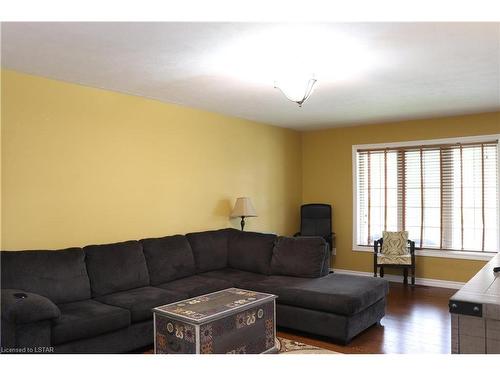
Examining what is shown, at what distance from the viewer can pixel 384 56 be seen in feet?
10.3

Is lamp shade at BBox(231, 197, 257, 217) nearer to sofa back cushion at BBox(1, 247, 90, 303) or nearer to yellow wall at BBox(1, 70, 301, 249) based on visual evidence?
yellow wall at BBox(1, 70, 301, 249)

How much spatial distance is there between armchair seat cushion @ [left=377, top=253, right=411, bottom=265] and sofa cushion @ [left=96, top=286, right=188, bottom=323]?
323 centimetres

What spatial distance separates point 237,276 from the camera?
4605 millimetres

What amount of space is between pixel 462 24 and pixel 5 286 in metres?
3.72

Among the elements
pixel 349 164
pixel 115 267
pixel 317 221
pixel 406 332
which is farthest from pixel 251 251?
pixel 349 164

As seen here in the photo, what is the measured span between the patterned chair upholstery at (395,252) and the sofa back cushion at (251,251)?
1.86 meters

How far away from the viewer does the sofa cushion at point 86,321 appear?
2.88 m

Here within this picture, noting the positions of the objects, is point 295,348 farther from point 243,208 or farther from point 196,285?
point 243,208

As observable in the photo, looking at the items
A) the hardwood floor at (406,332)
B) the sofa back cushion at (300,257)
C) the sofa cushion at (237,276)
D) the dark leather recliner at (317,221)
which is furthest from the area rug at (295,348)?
the dark leather recliner at (317,221)

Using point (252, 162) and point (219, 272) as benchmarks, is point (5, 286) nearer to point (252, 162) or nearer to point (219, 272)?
point (219, 272)

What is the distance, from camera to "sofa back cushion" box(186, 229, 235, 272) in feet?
15.5

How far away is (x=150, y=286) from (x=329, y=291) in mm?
1754
